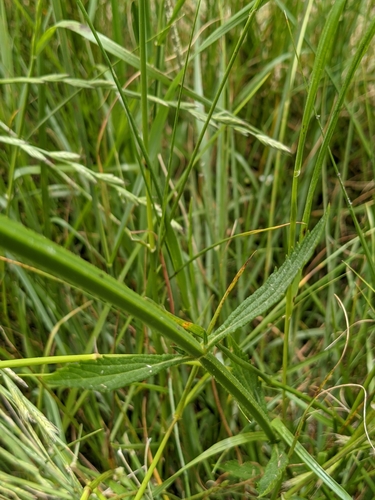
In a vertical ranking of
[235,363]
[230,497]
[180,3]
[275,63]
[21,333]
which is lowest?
[230,497]

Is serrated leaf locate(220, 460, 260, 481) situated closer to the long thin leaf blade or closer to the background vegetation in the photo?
the background vegetation

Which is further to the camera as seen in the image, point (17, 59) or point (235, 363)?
point (17, 59)

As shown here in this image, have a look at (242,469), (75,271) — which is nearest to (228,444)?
(242,469)

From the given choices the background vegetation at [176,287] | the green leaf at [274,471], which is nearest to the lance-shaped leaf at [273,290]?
the background vegetation at [176,287]

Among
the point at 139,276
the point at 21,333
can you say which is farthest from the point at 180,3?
the point at 21,333

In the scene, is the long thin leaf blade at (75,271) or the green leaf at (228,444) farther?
the green leaf at (228,444)

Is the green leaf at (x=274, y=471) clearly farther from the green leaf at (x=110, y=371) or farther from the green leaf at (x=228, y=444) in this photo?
the green leaf at (x=110, y=371)

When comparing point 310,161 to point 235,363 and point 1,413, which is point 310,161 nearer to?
point 235,363
